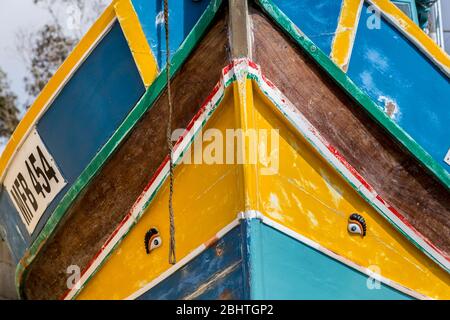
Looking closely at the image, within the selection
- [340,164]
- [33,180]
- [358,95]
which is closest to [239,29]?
[358,95]

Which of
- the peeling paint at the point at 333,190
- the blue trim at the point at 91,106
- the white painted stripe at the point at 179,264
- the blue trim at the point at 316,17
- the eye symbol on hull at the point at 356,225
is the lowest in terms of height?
the white painted stripe at the point at 179,264

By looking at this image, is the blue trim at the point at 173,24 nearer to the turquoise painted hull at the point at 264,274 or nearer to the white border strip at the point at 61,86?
the white border strip at the point at 61,86

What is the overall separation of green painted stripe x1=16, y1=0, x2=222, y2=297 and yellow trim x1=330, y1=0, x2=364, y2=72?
609 millimetres

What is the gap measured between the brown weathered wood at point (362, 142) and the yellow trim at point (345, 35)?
11 cm

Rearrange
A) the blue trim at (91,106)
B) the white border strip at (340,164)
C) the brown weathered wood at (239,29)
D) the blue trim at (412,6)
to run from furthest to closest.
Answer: the blue trim at (412,6), the blue trim at (91,106), the white border strip at (340,164), the brown weathered wood at (239,29)

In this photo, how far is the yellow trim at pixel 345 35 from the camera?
421 cm

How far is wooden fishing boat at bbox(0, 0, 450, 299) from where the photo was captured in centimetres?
396

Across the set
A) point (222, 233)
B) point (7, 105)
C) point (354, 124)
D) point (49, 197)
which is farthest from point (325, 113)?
point (7, 105)

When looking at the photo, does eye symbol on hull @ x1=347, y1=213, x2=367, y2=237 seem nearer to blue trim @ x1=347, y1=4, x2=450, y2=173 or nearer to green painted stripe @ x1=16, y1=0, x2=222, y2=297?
blue trim @ x1=347, y1=4, x2=450, y2=173

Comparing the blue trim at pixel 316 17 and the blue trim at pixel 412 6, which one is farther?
the blue trim at pixel 412 6

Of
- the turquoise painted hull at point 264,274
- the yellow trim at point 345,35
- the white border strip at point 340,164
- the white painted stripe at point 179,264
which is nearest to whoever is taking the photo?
the turquoise painted hull at point 264,274

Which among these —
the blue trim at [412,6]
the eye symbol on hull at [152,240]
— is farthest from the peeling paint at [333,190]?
the blue trim at [412,6]

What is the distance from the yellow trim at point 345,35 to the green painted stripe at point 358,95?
0.05m

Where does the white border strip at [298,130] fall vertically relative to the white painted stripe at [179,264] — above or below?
above
